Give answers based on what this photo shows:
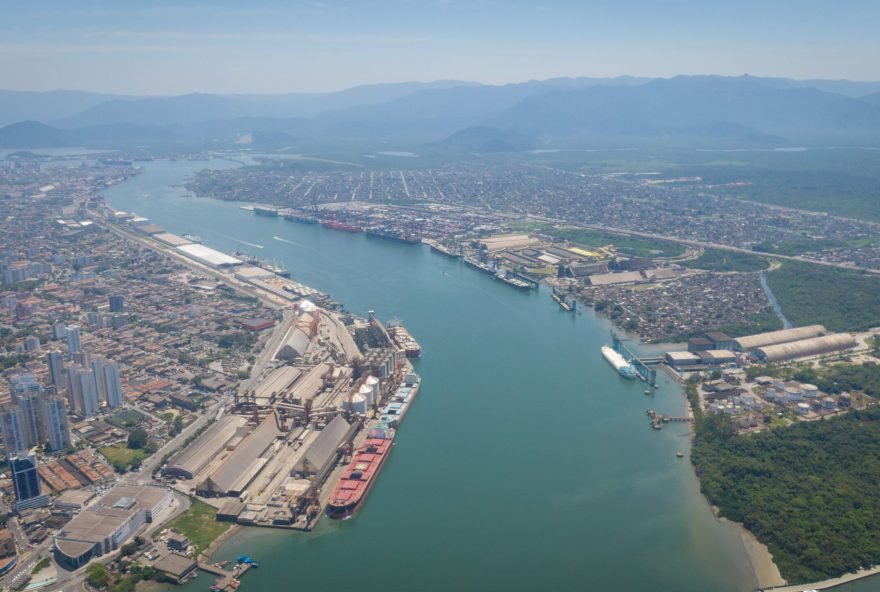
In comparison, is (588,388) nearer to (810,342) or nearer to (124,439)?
(810,342)

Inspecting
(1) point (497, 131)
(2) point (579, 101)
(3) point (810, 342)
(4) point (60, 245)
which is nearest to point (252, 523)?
(3) point (810, 342)

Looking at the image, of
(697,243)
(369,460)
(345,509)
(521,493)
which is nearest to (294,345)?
(369,460)

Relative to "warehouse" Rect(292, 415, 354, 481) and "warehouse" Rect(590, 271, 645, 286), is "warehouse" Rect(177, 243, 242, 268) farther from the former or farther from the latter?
"warehouse" Rect(292, 415, 354, 481)

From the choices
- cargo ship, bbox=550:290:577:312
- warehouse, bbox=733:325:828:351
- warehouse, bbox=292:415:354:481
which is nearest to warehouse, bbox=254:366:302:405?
warehouse, bbox=292:415:354:481

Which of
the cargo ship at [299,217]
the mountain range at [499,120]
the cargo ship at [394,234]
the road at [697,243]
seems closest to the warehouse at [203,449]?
the cargo ship at [394,234]

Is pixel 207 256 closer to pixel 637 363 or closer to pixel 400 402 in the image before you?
pixel 400 402
